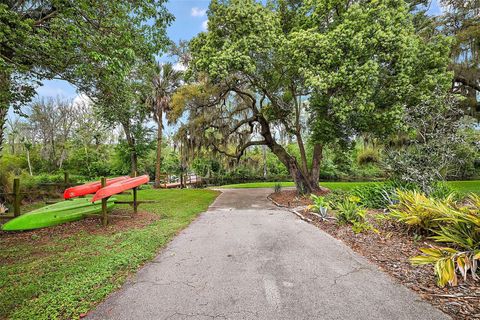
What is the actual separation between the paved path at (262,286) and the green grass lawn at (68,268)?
287 mm

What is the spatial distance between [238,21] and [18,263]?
28.0 ft

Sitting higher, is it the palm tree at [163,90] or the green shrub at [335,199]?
the palm tree at [163,90]

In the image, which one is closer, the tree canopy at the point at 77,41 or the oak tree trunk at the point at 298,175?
the tree canopy at the point at 77,41

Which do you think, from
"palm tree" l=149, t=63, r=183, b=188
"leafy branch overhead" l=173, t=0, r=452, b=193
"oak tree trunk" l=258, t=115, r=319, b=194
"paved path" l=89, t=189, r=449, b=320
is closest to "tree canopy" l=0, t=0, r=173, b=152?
"leafy branch overhead" l=173, t=0, r=452, b=193

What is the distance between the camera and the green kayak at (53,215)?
17.3 feet

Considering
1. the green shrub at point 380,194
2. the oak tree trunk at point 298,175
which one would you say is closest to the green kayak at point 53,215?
the oak tree trunk at point 298,175

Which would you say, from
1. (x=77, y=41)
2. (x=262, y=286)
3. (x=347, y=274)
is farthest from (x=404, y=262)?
(x=77, y=41)

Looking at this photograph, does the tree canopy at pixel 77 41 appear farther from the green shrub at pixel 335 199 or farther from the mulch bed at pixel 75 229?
the green shrub at pixel 335 199

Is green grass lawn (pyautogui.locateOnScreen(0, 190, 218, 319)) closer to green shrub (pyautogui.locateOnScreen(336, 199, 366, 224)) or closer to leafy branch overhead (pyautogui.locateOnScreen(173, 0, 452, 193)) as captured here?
green shrub (pyautogui.locateOnScreen(336, 199, 366, 224))

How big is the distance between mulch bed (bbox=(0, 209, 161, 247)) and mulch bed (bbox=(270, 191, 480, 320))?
4.82 meters

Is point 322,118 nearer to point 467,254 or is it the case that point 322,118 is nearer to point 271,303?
point 467,254

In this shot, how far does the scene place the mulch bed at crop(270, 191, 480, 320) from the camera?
230 centimetres

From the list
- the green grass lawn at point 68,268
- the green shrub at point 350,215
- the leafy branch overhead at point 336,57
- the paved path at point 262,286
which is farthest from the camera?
the leafy branch overhead at point 336,57

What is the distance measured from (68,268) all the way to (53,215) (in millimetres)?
3605
